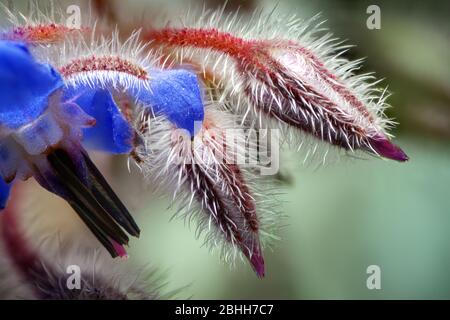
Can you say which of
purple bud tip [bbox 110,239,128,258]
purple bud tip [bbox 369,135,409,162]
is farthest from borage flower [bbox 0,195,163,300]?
purple bud tip [bbox 369,135,409,162]

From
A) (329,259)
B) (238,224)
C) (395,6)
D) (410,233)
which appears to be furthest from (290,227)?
(238,224)

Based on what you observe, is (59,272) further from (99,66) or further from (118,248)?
(99,66)

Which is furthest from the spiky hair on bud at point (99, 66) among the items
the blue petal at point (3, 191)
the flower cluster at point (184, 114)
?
the blue petal at point (3, 191)

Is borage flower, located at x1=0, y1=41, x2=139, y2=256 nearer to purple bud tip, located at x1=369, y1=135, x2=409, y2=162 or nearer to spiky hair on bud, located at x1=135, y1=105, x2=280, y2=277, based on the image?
spiky hair on bud, located at x1=135, y1=105, x2=280, y2=277

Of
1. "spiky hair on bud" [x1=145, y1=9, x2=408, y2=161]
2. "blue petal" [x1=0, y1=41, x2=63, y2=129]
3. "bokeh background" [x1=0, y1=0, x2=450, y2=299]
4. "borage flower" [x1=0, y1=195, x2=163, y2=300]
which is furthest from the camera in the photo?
"bokeh background" [x1=0, y1=0, x2=450, y2=299]

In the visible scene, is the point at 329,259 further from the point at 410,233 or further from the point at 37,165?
the point at 37,165
